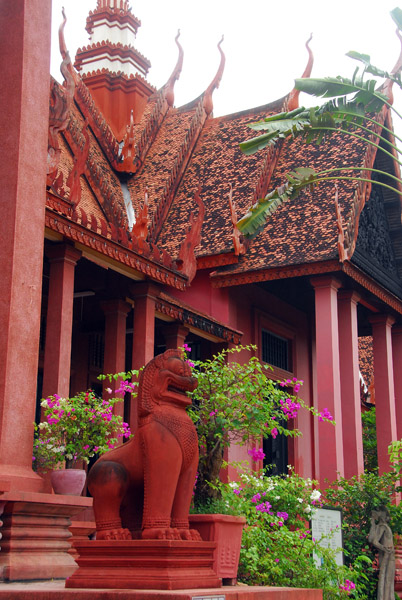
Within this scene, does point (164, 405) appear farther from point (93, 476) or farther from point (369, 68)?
point (369, 68)

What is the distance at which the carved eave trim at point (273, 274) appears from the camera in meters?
12.5

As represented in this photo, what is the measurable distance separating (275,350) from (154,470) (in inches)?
420

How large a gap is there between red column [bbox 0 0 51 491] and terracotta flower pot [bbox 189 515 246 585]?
3.74 feet

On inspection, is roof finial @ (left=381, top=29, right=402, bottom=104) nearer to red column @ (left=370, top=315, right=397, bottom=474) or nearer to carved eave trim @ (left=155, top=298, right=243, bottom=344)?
red column @ (left=370, top=315, right=397, bottom=474)

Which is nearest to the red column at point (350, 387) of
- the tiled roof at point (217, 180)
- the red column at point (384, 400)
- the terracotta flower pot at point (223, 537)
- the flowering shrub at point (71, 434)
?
the red column at point (384, 400)

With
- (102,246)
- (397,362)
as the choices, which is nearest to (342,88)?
(102,246)

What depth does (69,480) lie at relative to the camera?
21.4ft

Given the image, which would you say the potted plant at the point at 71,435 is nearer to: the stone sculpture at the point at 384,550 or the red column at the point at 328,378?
the stone sculpture at the point at 384,550

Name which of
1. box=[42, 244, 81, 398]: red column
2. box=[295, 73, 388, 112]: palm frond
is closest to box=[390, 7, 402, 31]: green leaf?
box=[295, 73, 388, 112]: palm frond

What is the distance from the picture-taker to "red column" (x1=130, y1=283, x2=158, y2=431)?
10.2 metres

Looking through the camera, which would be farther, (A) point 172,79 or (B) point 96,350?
(A) point 172,79

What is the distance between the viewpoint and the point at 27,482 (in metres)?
5.27

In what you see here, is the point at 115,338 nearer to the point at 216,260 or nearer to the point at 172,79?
the point at 216,260

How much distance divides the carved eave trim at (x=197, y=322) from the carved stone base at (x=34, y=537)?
547 cm
